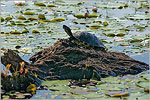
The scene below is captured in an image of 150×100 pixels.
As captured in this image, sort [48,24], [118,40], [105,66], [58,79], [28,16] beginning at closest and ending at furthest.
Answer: [58,79] < [105,66] < [118,40] < [48,24] < [28,16]

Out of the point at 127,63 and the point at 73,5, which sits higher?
the point at 73,5

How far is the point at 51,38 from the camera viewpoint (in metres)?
13.8

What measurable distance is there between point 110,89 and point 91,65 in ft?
4.57

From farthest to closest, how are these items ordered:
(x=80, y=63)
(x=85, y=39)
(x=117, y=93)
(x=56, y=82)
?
1. (x=85, y=39)
2. (x=80, y=63)
3. (x=56, y=82)
4. (x=117, y=93)

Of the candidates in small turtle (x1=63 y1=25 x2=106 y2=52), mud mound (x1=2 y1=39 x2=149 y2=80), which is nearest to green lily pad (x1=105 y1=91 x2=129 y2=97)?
mud mound (x1=2 y1=39 x2=149 y2=80)

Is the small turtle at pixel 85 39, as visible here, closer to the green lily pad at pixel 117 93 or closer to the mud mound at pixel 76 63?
the mud mound at pixel 76 63

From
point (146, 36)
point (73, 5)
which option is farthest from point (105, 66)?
point (73, 5)

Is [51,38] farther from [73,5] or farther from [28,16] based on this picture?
[73,5]

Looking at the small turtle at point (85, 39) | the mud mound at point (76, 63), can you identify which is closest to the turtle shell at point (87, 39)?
the small turtle at point (85, 39)

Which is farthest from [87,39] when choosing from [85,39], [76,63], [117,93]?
[117,93]

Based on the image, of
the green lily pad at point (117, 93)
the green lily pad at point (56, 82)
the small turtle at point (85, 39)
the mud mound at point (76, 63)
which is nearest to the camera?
the green lily pad at point (117, 93)

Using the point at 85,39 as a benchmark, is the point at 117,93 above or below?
below

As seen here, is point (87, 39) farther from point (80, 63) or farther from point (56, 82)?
point (56, 82)

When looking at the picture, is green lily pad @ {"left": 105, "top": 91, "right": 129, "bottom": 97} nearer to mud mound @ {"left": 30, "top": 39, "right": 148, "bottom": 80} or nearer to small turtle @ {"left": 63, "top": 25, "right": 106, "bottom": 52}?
mud mound @ {"left": 30, "top": 39, "right": 148, "bottom": 80}
